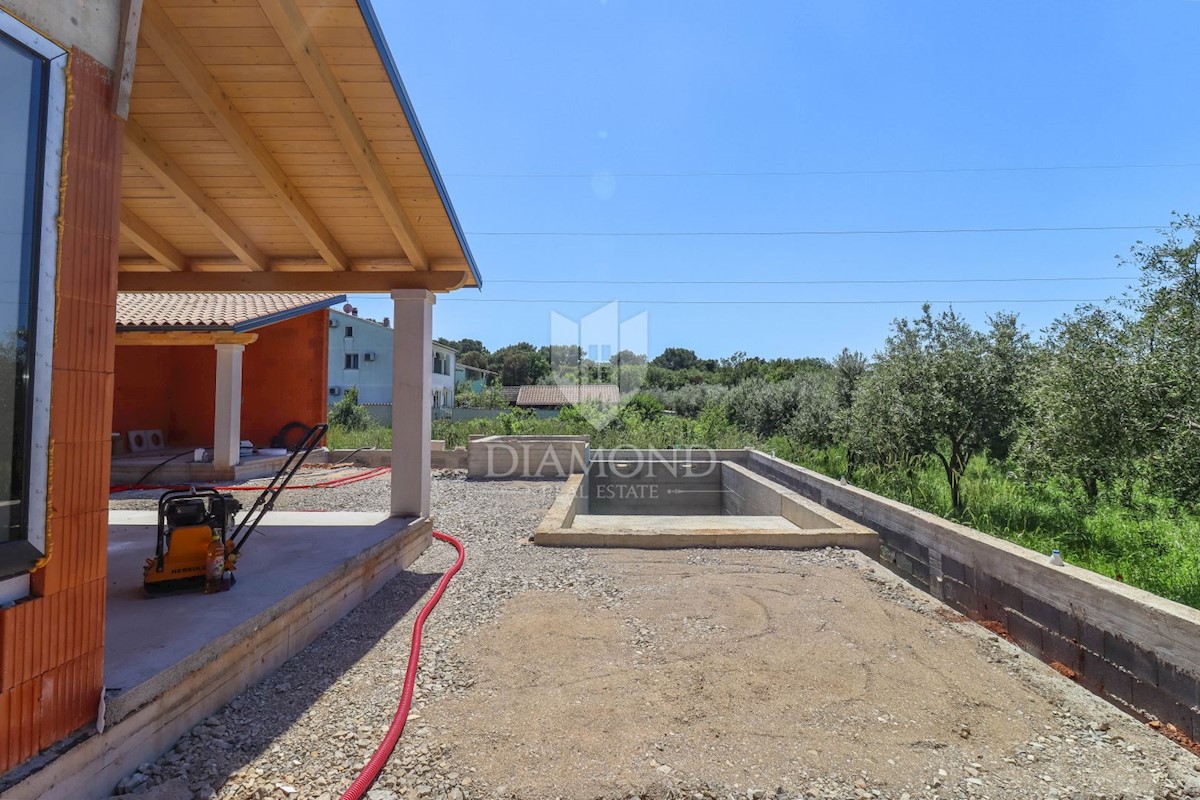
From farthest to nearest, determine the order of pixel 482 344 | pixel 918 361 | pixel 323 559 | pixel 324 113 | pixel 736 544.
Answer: pixel 482 344 < pixel 918 361 < pixel 736 544 < pixel 323 559 < pixel 324 113

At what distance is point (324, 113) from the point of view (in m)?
3.88

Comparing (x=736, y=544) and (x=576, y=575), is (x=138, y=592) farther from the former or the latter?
(x=736, y=544)

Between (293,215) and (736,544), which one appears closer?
(293,215)

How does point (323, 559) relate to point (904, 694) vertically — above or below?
above

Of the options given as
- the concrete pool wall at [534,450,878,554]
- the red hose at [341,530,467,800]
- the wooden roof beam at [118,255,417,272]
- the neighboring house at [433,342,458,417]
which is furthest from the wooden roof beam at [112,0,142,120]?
the neighboring house at [433,342,458,417]

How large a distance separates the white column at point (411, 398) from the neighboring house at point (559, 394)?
1745 centimetres

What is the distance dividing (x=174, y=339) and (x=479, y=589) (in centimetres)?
887

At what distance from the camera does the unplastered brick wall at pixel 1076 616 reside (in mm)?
3016

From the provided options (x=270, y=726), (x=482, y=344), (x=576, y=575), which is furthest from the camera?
(x=482, y=344)

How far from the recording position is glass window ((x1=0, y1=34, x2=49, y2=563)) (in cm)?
171

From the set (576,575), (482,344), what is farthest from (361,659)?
(482,344)

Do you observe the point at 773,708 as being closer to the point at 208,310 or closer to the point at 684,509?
the point at 684,509

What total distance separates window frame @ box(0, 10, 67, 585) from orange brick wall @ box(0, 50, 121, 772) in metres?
0.02

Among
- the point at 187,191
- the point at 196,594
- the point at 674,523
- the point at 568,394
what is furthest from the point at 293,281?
the point at 568,394
